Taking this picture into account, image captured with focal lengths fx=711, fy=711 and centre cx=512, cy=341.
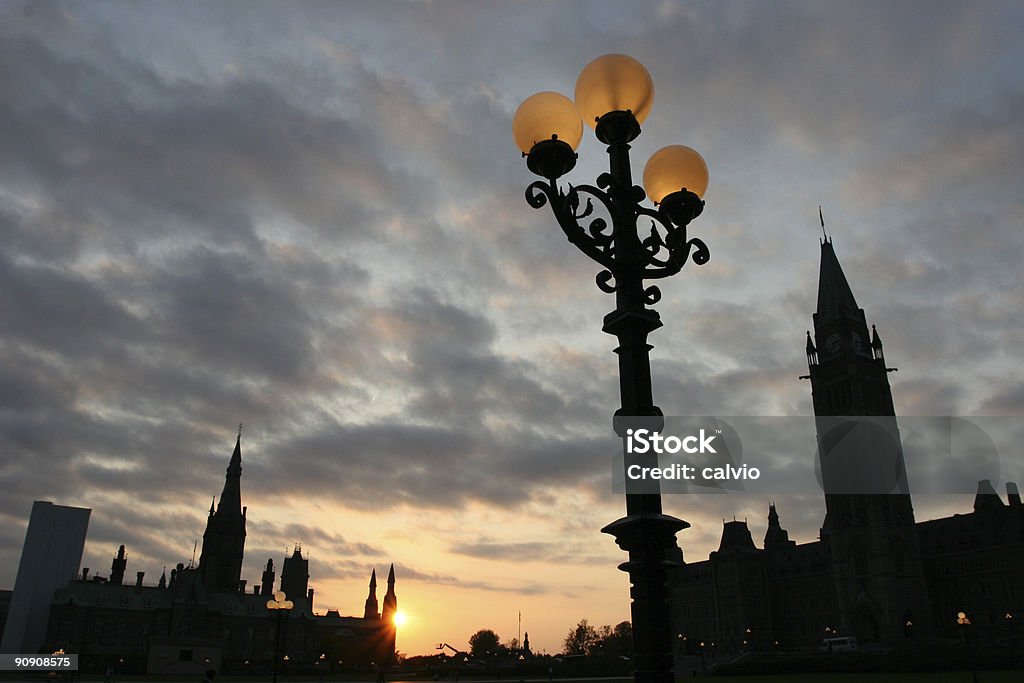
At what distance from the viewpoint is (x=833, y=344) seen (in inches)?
4390

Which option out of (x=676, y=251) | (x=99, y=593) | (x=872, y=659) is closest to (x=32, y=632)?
(x=99, y=593)

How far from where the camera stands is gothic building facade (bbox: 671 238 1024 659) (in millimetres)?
94000

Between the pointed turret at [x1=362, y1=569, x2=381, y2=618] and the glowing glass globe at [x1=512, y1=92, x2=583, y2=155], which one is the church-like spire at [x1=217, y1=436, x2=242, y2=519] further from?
the glowing glass globe at [x1=512, y1=92, x2=583, y2=155]

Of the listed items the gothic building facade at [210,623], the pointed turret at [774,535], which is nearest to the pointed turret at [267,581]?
the gothic building facade at [210,623]

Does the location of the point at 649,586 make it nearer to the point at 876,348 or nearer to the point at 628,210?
the point at 628,210

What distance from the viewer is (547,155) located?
775 centimetres

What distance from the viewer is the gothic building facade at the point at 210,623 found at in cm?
11312

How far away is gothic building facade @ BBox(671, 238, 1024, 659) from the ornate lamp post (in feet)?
308

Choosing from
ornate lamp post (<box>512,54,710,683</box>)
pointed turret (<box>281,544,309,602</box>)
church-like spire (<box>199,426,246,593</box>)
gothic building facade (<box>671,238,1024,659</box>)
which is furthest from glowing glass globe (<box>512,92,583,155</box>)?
pointed turret (<box>281,544,309,602</box>)

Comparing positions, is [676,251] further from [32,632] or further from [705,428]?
[32,632]

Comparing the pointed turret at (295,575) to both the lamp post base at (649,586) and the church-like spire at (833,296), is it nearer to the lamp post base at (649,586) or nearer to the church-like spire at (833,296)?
the church-like spire at (833,296)

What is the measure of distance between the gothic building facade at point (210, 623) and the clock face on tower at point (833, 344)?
81600 millimetres

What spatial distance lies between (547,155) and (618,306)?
193cm

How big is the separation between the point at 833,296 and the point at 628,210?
11771cm
